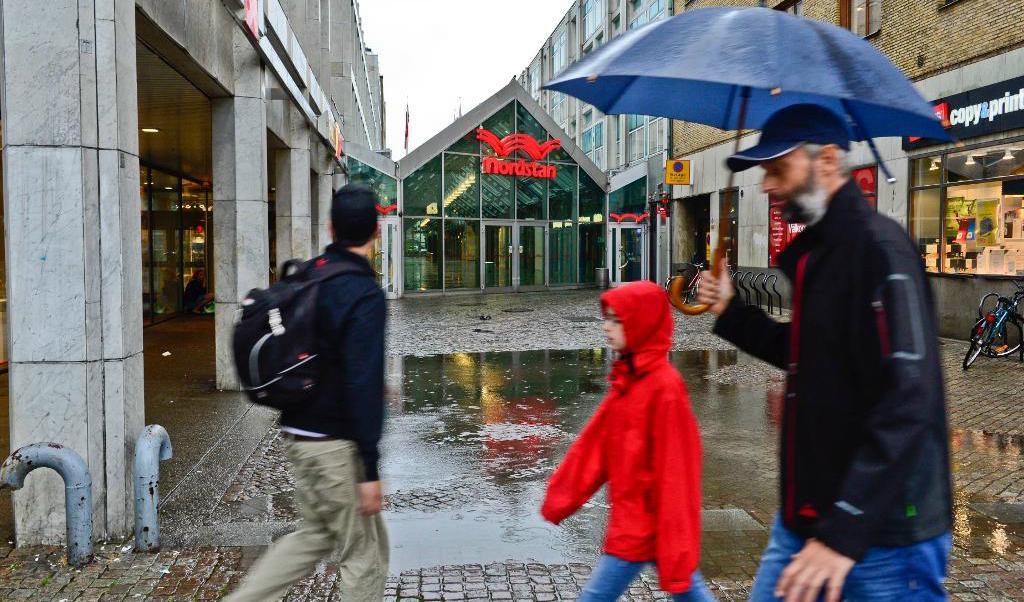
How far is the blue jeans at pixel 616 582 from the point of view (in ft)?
9.93

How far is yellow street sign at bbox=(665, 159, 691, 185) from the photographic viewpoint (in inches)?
1066

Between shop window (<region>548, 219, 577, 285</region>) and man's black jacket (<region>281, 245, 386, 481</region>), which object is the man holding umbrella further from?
shop window (<region>548, 219, 577, 285</region>)

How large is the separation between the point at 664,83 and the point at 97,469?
393cm

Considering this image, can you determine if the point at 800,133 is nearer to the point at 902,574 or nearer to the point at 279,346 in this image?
the point at 902,574

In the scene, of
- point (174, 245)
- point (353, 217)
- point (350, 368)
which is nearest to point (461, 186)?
point (174, 245)

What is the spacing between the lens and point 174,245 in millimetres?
21016

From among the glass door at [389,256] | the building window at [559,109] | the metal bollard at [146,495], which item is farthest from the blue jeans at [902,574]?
the building window at [559,109]

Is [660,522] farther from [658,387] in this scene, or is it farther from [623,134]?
[623,134]

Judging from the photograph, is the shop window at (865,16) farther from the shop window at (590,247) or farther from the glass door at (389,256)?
the glass door at (389,256)

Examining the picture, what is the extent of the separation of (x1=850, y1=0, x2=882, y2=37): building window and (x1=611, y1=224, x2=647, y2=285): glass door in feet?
48.9

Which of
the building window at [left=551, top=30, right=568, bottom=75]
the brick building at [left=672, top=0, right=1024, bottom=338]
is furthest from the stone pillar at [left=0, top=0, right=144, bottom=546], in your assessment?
the building window at [left=551, top=30, right=568, bottom=75]

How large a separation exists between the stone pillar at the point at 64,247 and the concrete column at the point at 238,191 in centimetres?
488

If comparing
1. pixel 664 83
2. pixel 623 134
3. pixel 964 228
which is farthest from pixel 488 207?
pixel 664 83

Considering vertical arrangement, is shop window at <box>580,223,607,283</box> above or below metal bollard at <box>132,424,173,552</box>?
above
